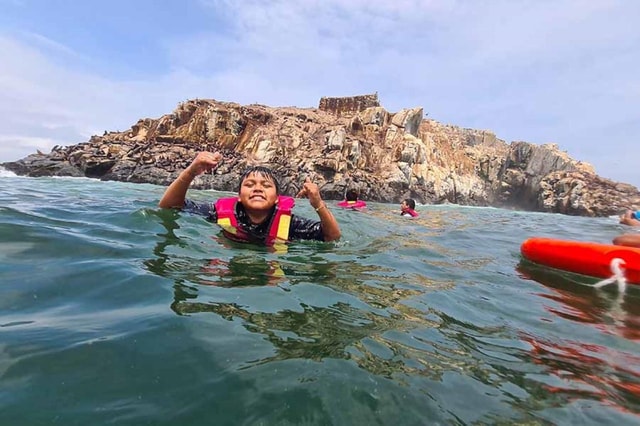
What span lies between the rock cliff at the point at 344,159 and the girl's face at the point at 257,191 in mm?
28254

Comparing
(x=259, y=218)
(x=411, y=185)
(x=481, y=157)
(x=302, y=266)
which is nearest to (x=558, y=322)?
(x=302, y=266)

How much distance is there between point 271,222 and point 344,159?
35.4 meters

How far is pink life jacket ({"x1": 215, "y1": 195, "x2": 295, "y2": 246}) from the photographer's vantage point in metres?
5.04

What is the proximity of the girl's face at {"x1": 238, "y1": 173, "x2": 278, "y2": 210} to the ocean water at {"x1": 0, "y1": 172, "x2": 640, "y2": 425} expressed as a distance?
2.50ft

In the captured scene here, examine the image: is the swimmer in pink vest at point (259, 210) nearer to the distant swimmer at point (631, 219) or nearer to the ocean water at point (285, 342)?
the ocean water at point (285, 342)

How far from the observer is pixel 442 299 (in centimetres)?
340

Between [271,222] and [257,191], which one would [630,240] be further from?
→ [257,191]

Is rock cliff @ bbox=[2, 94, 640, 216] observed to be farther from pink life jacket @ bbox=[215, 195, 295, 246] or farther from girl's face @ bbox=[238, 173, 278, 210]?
girl's face @ bbox=[238, 173, 278, 210]

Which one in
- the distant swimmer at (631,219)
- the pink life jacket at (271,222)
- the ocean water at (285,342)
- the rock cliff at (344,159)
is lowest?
the ocean water at (285,342)

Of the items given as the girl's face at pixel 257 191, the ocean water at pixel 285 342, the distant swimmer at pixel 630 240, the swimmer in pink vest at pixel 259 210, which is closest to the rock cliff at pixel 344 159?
the swimmer in pink vest at pixel 259 210

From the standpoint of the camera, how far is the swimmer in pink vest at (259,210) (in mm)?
4781

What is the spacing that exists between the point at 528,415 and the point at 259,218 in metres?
4.04

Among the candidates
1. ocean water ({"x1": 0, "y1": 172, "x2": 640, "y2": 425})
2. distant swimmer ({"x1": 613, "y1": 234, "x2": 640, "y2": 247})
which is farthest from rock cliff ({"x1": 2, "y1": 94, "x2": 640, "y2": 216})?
ocean water ({"x1": 0, "y1": 172, "x2": 640, "y2": 425})

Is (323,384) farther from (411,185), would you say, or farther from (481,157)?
(481,157)
